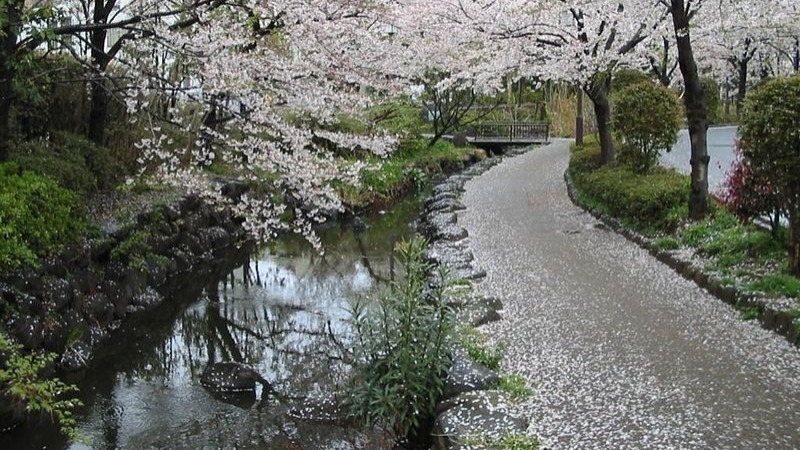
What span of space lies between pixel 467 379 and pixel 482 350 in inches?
22.7

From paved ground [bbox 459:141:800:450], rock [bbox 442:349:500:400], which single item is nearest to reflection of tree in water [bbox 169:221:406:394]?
paved ground [bbox 459:141:800:450]

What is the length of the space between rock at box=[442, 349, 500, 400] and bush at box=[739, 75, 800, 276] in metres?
3.13

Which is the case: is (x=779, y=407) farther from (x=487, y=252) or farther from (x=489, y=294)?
(x=487, y=252)

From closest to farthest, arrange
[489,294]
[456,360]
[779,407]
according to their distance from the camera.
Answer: [779,407], [456,360], [489,294]

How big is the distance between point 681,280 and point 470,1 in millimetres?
8604

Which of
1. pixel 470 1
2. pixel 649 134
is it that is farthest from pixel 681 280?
pixel 470 1

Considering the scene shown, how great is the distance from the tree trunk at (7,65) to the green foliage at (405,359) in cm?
389

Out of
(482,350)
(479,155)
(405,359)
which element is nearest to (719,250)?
(482,350)

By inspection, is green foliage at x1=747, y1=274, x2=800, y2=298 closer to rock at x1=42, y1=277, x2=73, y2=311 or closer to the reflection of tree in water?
the reflection of tree in water

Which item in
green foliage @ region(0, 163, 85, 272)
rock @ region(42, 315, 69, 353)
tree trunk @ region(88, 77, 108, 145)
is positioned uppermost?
tree trunk @ region(88, 77, 108, 145)

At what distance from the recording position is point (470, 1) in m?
13.9

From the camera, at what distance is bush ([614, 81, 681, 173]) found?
10.7 meters

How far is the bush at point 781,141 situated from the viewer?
5840 mm

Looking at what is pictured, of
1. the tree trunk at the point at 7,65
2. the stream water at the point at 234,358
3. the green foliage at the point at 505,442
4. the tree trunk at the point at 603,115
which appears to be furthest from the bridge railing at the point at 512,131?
the green foliage at the point at 505,442
